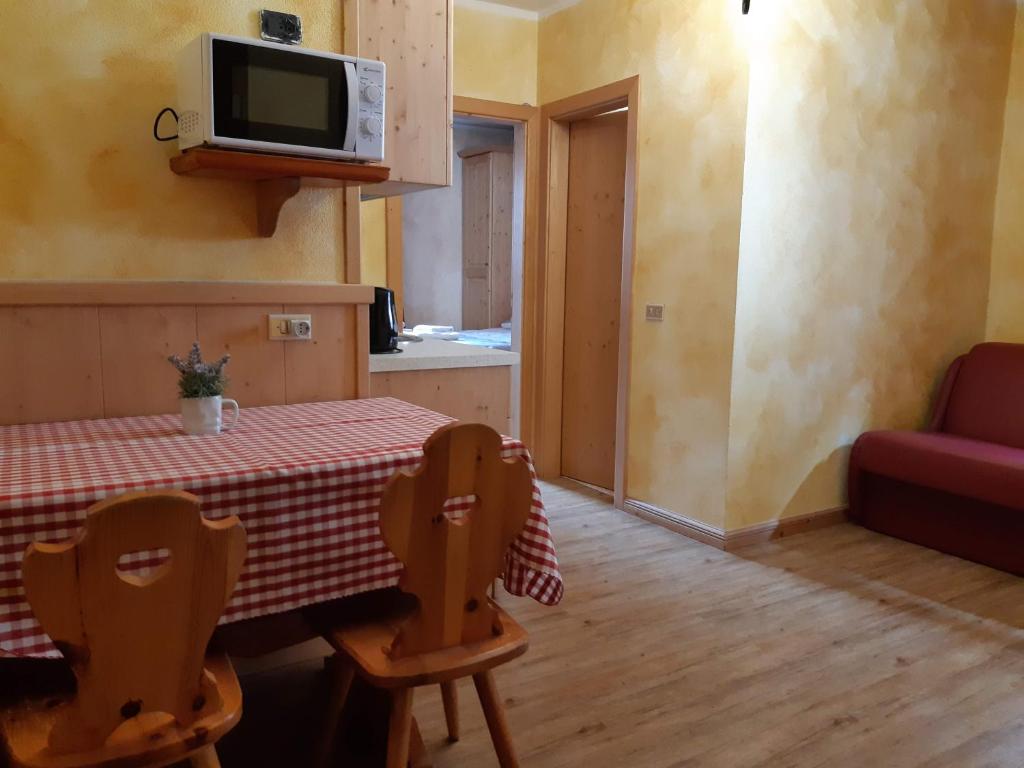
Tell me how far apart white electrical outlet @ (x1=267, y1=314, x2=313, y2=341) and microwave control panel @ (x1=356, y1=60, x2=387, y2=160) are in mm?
537

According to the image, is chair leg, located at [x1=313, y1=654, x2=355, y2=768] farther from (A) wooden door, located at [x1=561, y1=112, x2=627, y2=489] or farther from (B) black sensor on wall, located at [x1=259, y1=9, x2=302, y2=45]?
(A) wooden door, located at [x1=561, y1=112, x2=627, y2=489]

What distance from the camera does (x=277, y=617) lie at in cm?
206

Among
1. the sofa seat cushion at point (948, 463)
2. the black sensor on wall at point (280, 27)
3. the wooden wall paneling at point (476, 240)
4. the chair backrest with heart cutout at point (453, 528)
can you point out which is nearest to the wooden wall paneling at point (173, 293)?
the black sensor on wall at point (280, 27)

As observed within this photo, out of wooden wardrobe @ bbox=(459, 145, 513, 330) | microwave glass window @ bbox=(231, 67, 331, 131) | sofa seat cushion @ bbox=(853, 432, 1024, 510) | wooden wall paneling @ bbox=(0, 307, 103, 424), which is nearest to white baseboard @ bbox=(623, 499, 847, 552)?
sofa seat cushion @ bbox=(853, 432, 1024, 510)

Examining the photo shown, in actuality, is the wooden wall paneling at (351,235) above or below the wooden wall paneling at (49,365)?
above

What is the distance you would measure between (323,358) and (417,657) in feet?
3.96

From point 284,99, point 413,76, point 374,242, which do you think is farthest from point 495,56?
point 284,99

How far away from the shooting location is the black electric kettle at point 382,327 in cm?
304

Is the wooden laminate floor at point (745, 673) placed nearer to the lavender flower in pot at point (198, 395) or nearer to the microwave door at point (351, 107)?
the lavender flower in pot at point (198, 395)

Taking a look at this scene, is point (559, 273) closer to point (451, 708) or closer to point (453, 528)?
point (451, 708)

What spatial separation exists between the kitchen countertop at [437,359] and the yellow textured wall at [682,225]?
924 millimetres

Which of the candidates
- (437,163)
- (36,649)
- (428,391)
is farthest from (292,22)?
(36,649)

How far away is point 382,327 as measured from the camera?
305 cm

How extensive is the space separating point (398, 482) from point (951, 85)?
3.80 m
